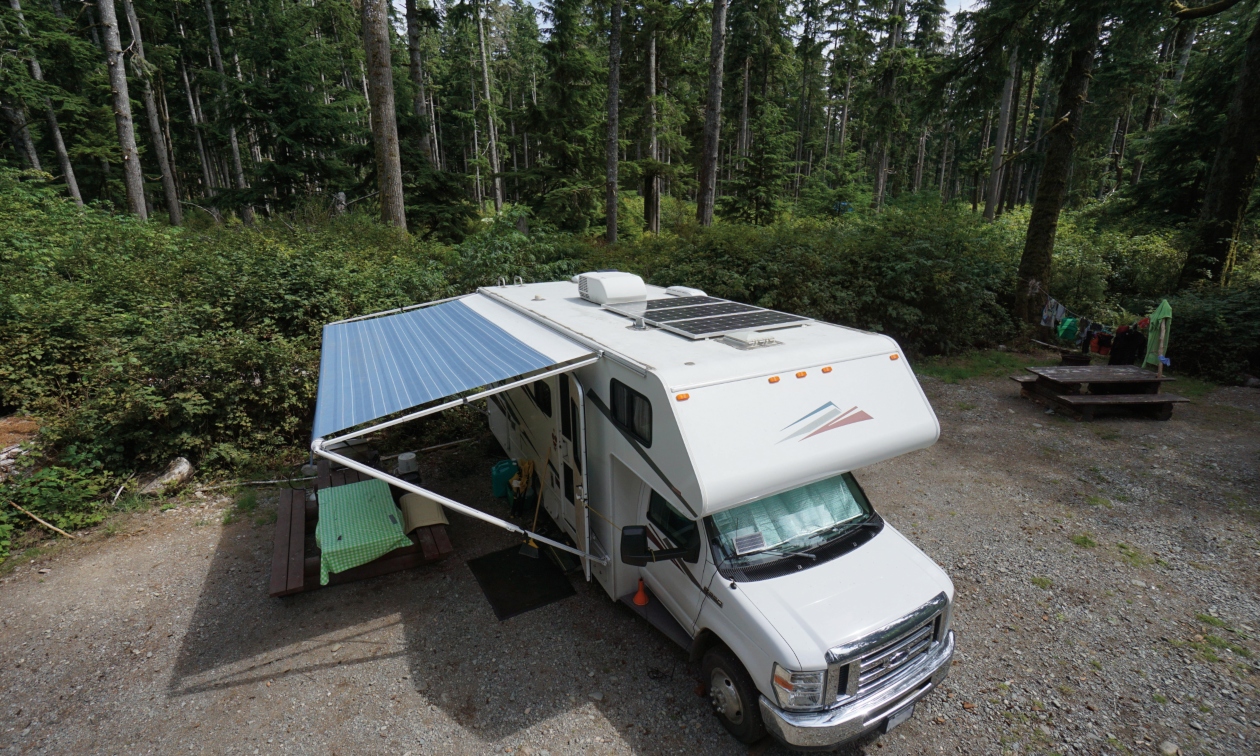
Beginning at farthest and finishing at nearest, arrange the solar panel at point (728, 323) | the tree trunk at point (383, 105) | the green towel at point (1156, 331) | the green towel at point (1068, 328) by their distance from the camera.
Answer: the green towel at point (1068, 328)
the tree trunk at point (383, 105)
the green towel at point (1156, 331)
the solar panel at point (728, 323)

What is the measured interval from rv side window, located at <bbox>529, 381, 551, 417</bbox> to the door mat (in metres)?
1.72

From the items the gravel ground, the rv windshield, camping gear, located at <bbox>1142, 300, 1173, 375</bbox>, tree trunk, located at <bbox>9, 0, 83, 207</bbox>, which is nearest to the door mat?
the gravel ground

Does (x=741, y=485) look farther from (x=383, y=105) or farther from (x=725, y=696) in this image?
(x=383, y=105)

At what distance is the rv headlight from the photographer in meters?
3.47

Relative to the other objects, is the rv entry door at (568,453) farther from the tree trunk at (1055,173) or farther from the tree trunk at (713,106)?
the tree trunk at (1055,173)

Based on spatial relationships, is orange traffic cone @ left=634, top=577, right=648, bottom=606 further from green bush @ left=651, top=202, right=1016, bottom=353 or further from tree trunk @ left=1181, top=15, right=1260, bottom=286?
Result: tree trunk @ left=1181, top=15, right=1260, bottom=286

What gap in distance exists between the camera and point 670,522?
4.47 m

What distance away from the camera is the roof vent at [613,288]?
6828mm

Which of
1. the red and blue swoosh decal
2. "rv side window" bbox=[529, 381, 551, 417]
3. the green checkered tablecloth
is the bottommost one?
the green checkered tablecloth

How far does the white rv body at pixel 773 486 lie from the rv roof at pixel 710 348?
0.02 meters

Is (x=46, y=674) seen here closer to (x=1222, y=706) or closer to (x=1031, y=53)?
(x=1222, y=706)

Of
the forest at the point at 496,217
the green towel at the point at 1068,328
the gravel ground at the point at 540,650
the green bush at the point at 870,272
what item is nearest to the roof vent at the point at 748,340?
the gravel ground at the point at 540,650

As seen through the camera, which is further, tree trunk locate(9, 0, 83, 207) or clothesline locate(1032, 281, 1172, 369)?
tree trunk locate(9, 0, 83, 207)

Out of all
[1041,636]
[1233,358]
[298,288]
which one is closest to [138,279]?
[298,288]
